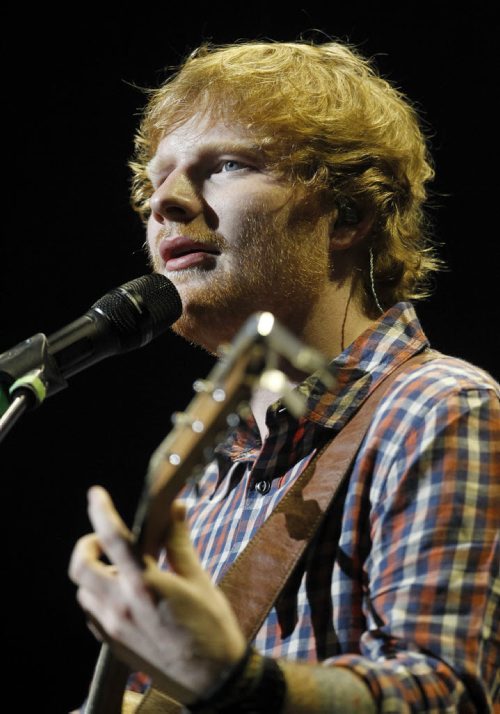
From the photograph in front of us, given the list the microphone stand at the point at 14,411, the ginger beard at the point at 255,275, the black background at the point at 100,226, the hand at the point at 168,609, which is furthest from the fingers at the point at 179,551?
the black background at the point at 100,226

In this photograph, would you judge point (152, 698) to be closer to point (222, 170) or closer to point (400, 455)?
point (400, 455)

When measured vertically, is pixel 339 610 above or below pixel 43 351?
below

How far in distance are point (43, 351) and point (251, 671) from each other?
743 millimetres

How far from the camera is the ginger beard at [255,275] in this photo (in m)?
2.16

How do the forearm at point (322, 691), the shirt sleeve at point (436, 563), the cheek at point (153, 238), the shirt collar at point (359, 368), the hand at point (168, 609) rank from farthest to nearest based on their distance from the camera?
1. the cheek at point (153, 238)
2. the shirt collar at point (359, 368)
3. the shirt sleeve at point (436, 563)
4. the forearm at point (322, 691)
5. the hand at point (168, 609)

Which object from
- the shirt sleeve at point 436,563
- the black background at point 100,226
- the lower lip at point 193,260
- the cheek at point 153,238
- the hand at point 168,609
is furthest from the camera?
the black background at point 100,226

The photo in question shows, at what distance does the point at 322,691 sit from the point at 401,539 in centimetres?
33

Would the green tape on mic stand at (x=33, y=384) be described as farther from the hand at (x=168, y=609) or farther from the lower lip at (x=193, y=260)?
the lower lip at (x=193, y=260)

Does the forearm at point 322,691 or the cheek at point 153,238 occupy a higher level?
the cheek at point 153,238

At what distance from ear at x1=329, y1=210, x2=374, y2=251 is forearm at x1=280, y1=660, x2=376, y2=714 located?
52.2 inches

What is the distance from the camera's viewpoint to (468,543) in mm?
1431

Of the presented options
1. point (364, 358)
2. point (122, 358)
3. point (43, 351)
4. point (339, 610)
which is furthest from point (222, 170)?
point (122, 358)

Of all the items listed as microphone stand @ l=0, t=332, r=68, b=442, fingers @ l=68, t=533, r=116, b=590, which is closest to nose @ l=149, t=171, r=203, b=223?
microphone stand @ l=0, t=332, r=68, b=442

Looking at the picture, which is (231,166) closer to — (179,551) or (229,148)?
(229,148)
